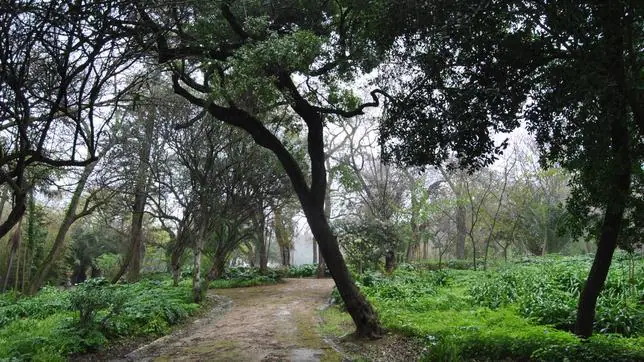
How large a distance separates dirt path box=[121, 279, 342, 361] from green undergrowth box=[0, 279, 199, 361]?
0.60 metres

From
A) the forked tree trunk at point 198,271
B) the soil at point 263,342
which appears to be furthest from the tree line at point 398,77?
the forked tree trunk at point 198,271

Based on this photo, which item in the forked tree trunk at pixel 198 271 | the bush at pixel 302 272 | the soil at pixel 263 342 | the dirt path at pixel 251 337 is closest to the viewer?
the soil at pixel 263 342

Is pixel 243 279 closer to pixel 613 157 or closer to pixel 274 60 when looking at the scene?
pixel 274 60

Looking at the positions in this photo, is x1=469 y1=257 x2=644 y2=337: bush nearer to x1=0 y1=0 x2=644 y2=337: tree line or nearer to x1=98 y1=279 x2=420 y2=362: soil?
x1=0 y1=0 x2=644 y2=337: tree line

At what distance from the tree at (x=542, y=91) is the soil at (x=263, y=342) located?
11.2 feet

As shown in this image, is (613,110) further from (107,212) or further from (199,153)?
(107,212)

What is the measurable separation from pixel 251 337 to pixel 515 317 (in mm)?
5119

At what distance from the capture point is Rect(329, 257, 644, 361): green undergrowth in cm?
607

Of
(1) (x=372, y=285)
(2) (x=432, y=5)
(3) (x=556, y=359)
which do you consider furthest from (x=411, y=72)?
(1) (x=372, y=285)

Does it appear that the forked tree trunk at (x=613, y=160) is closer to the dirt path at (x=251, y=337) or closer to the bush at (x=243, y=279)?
the dirt path at (x=251, y=337)

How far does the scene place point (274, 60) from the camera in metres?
7.42

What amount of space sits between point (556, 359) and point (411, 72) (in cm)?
417

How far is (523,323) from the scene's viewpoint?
8.05 m

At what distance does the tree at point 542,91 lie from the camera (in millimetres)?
4527
